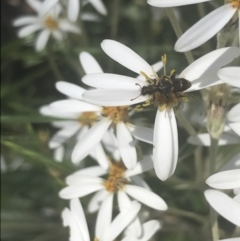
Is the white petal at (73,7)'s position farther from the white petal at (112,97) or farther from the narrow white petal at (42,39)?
the narrow white petal at (42,39)

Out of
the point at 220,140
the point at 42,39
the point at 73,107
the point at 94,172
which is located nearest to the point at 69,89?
the point at 73,107

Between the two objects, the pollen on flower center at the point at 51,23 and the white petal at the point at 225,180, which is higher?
the pollen on flower center at the point at 51,23

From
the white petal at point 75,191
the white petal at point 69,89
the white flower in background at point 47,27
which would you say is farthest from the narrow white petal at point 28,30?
the white petal at point 75,191

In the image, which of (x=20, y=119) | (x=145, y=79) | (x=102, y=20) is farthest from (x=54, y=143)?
(x=102, y=20)

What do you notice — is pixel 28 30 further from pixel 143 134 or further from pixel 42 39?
pixel 143 134

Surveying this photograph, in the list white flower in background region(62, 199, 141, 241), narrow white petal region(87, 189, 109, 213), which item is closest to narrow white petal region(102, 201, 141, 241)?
white flower in background region(62, 199, 141, 241)

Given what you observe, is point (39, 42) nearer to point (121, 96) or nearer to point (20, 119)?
→ point (20, 119)
